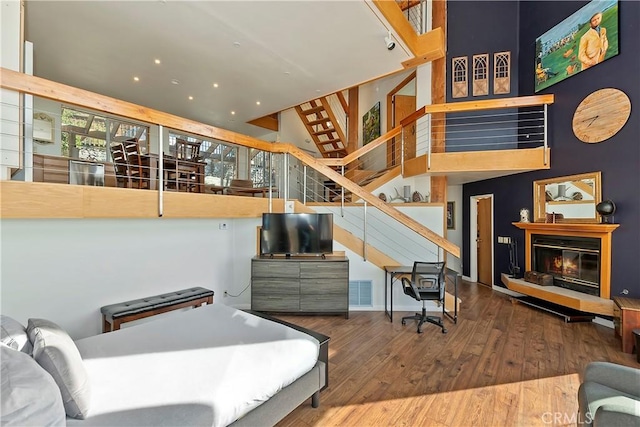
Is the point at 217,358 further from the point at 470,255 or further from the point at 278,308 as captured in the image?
the point at 470,255

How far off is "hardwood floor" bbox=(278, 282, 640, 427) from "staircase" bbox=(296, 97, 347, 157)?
215 inches

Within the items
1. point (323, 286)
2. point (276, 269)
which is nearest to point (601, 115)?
point (323, 286)

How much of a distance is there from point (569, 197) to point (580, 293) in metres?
1.50

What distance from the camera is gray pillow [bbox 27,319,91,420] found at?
1.39m

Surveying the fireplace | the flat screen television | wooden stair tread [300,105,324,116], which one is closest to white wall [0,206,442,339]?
the flat screen television

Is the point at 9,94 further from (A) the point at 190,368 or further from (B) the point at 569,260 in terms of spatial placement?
(B) the point at 569,260

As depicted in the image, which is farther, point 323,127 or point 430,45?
point 323,127

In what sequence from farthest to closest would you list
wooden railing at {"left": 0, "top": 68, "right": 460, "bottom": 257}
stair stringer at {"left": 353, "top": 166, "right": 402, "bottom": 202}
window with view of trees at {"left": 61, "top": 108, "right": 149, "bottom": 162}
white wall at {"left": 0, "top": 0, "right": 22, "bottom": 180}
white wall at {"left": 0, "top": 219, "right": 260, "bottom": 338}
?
window with view of trees at {"left": 61, "top": 108, "right": 149, "bottom": 162} → stair stringer at {"left": 353, "top": 166, "right": 402, "bottom": 202} → white wall at {"left": 0, "top": 219, "right": 260, "bottom": 338} → white wall at {"left": 0, "top": 0, "right": 22, "bottom": 180} → wooden railing at {"left": 0, "top": 68, "right": 460, "bottom": 257}

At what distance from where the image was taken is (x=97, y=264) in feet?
10.7

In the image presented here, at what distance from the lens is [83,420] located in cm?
139

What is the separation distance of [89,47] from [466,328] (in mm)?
7162

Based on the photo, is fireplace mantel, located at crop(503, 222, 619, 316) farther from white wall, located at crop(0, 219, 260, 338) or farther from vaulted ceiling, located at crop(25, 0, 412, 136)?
white wall, located at crop(0, 219, 260, 338)

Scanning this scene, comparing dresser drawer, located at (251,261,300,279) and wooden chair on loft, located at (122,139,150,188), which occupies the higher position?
wooden chair on loft, located at (122,139,150,188)

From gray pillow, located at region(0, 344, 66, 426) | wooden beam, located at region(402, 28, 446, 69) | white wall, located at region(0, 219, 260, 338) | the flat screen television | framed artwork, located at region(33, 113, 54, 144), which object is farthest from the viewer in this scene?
wooden beam, located at region(402, 28, 446, 69)
